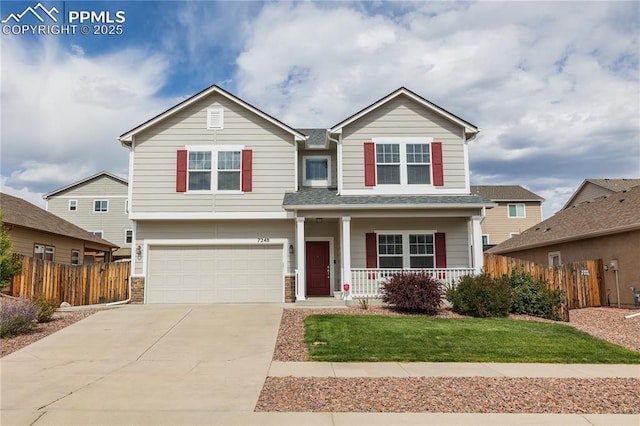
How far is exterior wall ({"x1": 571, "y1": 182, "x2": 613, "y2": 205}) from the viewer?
3241 cm

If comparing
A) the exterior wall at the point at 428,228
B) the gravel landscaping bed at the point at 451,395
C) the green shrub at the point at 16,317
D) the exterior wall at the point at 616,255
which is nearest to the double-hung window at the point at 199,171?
the exterior wall at the point at 428,228

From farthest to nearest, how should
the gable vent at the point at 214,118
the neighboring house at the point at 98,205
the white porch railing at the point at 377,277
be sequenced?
the neighboring house at the point at 98,205
the gable vent at the point at 214,118
the white porch railing at the point at 377,277

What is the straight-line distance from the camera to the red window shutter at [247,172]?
1666cm

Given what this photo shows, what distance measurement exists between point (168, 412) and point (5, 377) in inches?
142

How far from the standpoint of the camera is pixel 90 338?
35.2 ft

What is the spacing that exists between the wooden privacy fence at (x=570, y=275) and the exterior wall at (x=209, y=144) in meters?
7.70

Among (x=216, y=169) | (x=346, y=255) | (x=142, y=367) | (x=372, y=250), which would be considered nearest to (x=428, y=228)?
(x=372, y=250)

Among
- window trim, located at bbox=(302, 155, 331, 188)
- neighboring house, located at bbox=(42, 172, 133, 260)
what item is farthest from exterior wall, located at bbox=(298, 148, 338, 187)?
neighboring house, located at bbox=(42, 172, 133, 260)

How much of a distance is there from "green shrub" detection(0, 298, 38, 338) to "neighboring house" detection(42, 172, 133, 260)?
26.3 meters

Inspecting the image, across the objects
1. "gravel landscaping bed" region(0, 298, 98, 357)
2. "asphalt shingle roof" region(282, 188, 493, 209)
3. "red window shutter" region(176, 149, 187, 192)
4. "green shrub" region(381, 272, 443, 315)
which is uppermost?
"red window shutter" region(176, 149, 187, 192)

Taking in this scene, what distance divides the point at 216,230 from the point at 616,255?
48.0 ft

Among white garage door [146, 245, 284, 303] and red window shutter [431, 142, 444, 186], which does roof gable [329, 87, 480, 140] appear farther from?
white garage door [146, 245, 284, 303]

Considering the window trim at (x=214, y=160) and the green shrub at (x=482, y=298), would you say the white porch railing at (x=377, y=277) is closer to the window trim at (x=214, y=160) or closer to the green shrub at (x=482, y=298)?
the green shrub at (x=482, y=298)

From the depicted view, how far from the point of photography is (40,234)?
70.8 ft
